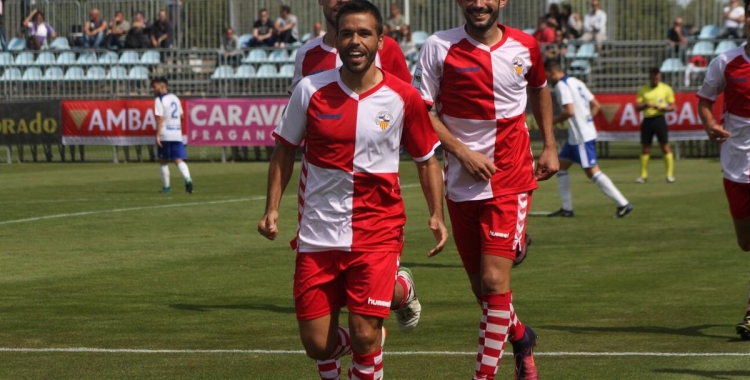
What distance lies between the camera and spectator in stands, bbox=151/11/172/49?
3991 centimetres

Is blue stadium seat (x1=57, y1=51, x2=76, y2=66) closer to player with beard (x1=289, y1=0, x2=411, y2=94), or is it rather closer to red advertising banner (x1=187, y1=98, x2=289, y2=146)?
red advertising banner (x1=187, y1=98, x2=289, y2=146)

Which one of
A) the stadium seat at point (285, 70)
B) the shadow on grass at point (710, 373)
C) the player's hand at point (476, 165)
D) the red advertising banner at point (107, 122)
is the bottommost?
the red advertising banner at point (107, 122)

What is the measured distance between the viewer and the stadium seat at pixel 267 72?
3741 centimetres

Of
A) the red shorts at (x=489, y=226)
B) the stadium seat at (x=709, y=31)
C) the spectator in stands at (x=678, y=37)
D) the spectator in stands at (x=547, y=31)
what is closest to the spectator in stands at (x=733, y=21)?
the stadium seat at (x=709, y=31)

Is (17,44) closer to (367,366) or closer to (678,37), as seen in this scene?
(678,37)

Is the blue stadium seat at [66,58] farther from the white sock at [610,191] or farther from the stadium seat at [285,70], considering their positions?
the white sock at [610,191]

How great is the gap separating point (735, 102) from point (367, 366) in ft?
14.5

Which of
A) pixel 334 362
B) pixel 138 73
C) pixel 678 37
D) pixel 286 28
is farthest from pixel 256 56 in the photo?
pixel 334 362

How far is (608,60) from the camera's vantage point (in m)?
35.8

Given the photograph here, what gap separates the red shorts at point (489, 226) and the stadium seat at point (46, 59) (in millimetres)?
33721

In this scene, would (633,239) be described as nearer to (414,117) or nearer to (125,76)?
(414,117)

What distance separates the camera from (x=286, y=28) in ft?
128

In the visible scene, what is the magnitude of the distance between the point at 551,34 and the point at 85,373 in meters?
29.6

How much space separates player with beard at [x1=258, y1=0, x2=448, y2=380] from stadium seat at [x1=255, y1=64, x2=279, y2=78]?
31.0 meters
